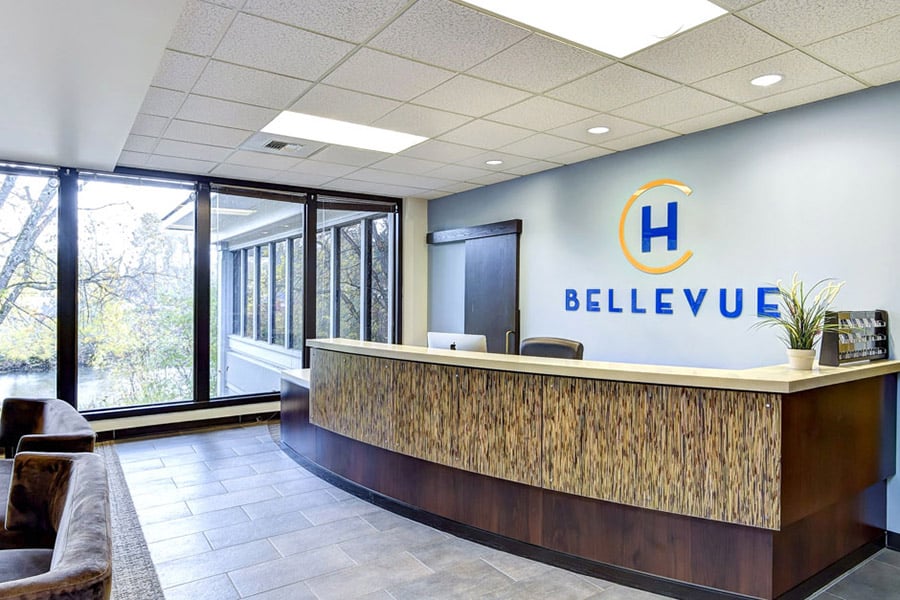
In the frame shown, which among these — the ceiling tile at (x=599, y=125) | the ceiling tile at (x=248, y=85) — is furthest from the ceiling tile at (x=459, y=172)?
the ceiling tile at (x=248, y=85)

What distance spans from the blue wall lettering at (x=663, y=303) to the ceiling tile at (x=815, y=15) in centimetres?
212

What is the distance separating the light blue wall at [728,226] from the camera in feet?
11.0

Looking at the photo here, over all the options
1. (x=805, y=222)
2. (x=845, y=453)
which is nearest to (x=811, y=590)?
(x=845, y=453)

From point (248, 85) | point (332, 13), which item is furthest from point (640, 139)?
point (248, 85)

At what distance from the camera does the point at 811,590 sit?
2.67 m

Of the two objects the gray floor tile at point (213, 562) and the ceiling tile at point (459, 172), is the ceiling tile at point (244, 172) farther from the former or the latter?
the gray floor tile at point (213, 562)

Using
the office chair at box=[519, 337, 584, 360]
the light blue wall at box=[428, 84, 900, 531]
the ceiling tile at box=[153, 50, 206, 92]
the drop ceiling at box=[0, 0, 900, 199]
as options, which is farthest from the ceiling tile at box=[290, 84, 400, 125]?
the light blue wall at box=[428, 84, 900, 531]

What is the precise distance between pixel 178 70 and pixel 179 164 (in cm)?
255

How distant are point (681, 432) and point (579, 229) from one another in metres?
3.00

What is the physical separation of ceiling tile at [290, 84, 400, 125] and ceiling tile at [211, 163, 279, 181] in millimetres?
1977

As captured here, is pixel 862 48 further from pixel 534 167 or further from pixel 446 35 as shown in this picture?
pixel 534 167

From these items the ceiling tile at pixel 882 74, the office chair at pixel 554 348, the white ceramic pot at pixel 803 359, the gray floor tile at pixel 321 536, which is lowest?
the gray floor tile at pixel 321 536

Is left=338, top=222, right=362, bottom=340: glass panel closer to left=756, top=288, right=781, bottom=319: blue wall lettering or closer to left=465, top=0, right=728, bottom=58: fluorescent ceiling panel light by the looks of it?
left=756, top=288, right=781, bottom=319: blue wall lettering

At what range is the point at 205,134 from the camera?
4.44m
